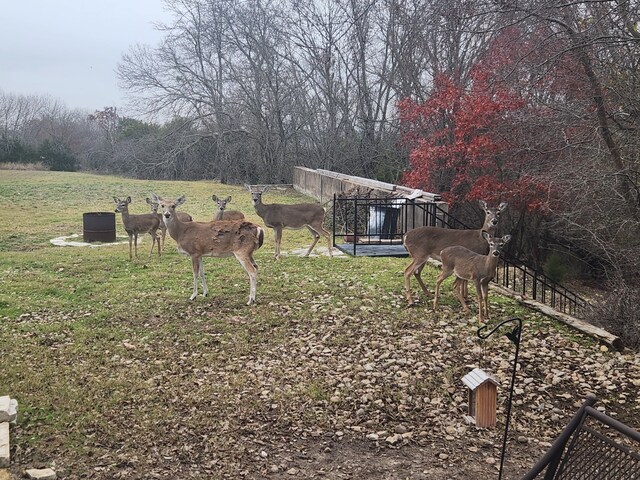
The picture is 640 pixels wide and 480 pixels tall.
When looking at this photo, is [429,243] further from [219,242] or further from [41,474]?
[41,474]

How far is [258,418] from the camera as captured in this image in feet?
17.7

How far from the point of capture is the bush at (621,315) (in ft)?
24.5

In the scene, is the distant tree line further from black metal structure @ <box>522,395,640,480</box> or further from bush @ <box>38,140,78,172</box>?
black metal structure @ <box>522,395,640,480</box>

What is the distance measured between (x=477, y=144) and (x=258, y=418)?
31.2 feet

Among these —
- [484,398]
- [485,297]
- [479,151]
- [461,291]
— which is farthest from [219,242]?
[479,151]

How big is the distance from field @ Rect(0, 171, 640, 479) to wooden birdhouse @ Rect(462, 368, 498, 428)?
0.36 ft

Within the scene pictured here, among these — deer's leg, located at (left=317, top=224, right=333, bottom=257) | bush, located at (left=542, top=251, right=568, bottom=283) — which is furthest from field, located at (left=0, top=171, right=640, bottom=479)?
bush, located at (left=542, top=251, right=568, bottom=283)

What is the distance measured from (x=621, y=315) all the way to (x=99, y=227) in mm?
10861

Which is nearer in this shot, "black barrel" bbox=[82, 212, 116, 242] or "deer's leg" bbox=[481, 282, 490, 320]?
"deer's leg" bbox=[481, 282, 490, 320]

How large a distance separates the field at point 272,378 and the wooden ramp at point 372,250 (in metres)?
2.05

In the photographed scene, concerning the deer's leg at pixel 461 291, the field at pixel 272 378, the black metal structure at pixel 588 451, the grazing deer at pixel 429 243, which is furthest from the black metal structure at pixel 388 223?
the black metal structure at pixel 588 451

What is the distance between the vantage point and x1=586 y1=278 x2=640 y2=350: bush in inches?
294

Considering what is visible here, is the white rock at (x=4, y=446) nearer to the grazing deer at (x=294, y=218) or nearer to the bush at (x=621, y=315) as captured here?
the bush at (x=621, y=315)

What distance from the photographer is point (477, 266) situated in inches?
308
